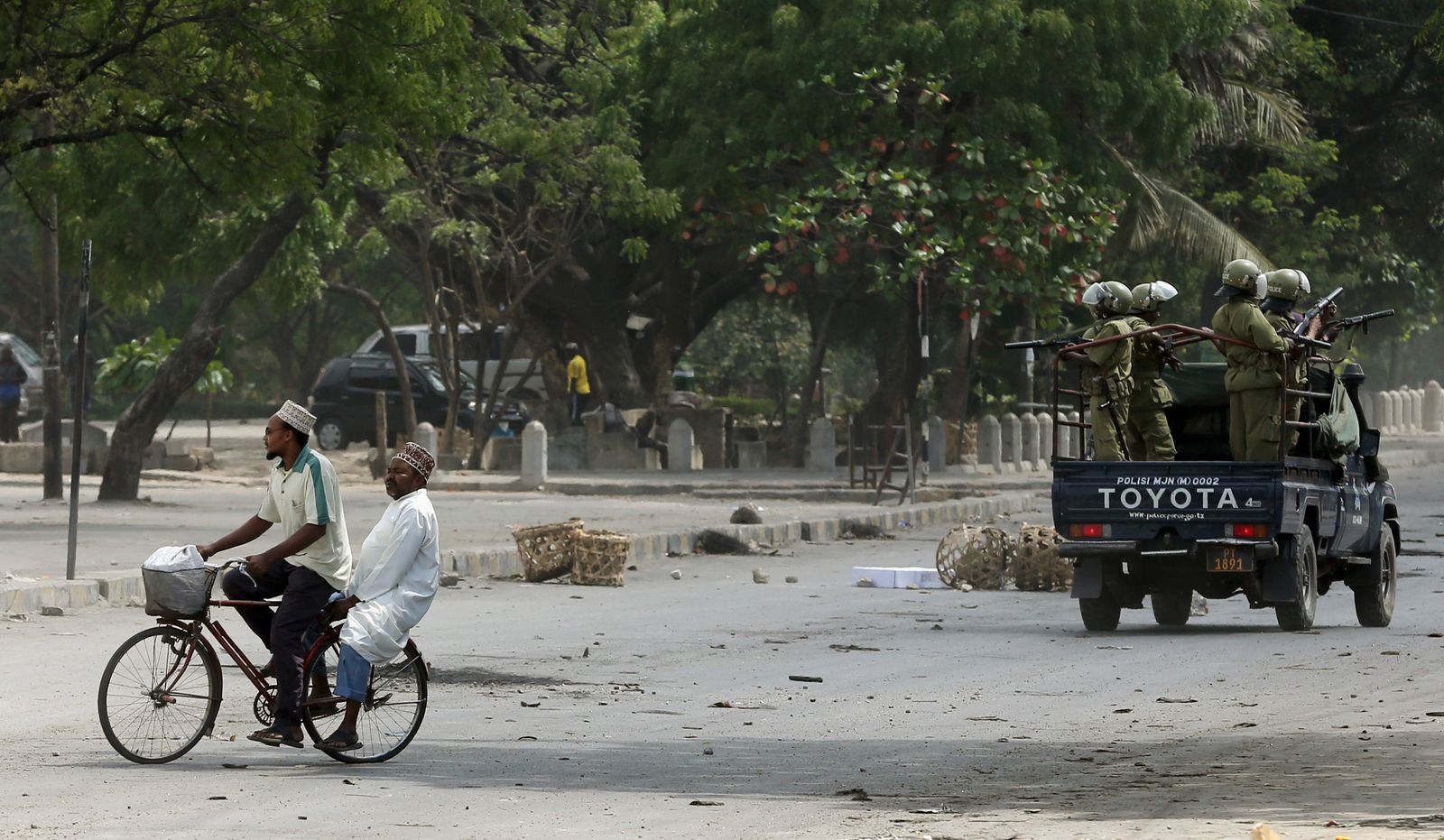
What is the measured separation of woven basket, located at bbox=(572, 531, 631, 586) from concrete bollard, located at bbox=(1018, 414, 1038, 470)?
1953 centimetres

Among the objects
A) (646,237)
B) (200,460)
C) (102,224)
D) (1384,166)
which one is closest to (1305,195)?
(1384,166)

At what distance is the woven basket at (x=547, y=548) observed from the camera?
60.2 feet

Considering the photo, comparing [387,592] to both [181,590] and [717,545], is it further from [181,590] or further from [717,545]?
[717,545]

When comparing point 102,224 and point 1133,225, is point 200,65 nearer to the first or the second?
point 102,224

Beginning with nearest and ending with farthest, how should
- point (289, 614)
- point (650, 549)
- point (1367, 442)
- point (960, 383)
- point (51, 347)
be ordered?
point (289, 614) < point (1367, 442) < point (650, 549) < point (51, 347) < point (960, 383)

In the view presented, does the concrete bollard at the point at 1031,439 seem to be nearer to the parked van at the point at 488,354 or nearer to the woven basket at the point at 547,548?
the parked van at the point at 488,354

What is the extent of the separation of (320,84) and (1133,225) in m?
16.8

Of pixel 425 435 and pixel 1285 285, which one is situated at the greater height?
pixel 1285 285

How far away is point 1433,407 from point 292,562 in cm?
6161

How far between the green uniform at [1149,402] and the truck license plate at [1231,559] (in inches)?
40.8

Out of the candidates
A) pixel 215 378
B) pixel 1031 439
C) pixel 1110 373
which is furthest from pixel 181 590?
pixel 1031 439

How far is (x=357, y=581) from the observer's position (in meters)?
8.87

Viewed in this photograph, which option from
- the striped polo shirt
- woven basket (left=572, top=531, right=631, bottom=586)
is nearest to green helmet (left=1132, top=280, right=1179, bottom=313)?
woven basket (left=572, top=531, right=631, bottom=586)

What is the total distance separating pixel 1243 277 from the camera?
546 inches
